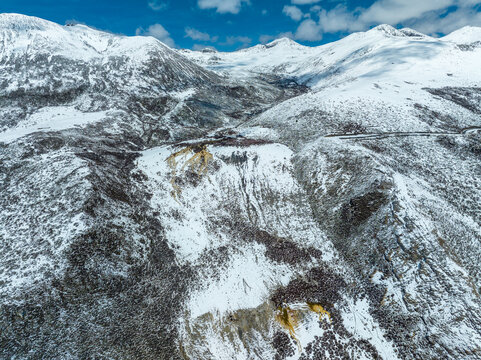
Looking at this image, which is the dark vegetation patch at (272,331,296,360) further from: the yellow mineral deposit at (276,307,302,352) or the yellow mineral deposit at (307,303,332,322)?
the yellow mineral deposit at (307,303,332,322)

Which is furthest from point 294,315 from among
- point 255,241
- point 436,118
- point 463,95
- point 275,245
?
point 463,95

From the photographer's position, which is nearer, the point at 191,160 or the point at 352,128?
the point at 191,160

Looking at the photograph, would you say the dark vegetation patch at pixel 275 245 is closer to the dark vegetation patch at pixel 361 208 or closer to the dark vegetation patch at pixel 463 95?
the dark vegetation patch at pixel 361 208

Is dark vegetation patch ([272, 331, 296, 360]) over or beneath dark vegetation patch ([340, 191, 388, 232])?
beneath

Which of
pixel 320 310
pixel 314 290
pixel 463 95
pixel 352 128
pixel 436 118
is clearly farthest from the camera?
pixel 463 95

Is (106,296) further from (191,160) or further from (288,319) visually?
(191,160)

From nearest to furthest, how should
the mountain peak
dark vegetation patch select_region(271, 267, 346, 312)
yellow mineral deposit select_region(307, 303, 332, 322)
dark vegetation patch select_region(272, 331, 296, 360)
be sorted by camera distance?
dark vegetation patch select_region(272, 331, 296, 360) → yellow mineral deposit select_region(307, 303, 332, 322) → dark vegetation patch select_region(271, 267, 346, 312) → the mountain peak

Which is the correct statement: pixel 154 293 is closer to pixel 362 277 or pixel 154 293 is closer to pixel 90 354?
pixel 90 354

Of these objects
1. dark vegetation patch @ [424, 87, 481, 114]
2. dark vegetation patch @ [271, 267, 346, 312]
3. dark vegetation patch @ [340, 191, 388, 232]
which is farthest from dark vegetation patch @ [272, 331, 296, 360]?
dark vegetation patch @ [424, 87, 481, 114]
